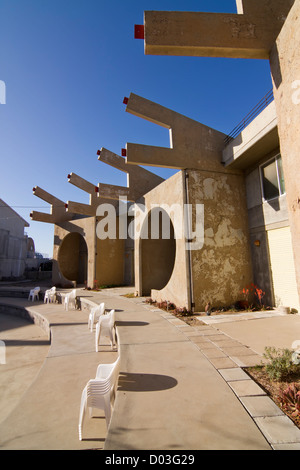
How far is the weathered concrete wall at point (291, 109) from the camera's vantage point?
295cm

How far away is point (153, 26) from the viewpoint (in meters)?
3.98

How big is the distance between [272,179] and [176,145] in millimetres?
3537

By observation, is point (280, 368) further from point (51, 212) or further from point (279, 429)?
point (51, 212)

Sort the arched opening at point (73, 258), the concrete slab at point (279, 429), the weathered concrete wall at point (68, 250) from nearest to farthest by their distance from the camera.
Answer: the concrete slab at point (279, 429), the weathered concrete wall at point (68, 250), the arched opening at point (73, 258)

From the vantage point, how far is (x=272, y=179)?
7871 mm

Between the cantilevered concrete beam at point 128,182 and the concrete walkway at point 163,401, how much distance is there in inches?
335

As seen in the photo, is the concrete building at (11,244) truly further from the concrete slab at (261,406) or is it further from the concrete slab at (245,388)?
the concrete slab at (261,406)

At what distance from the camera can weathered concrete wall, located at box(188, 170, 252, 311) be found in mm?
7855

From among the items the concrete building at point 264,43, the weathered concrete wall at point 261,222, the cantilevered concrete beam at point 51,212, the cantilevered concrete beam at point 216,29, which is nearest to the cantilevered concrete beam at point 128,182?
the weathered concrete wall at point 261,222

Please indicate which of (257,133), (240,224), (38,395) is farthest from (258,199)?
(38,395)

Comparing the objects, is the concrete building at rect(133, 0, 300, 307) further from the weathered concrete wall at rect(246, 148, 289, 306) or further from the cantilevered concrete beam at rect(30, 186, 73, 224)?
the cantilevered concrete beam at rect(30, 186, 73, 224)

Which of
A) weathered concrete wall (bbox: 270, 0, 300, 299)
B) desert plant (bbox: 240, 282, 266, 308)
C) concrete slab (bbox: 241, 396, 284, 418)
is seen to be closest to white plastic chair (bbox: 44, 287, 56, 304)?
desert plant (bbox: 240, 282, 266, 308)

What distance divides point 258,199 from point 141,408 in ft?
25.8

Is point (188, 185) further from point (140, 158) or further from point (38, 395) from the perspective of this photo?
point (38, 395)
